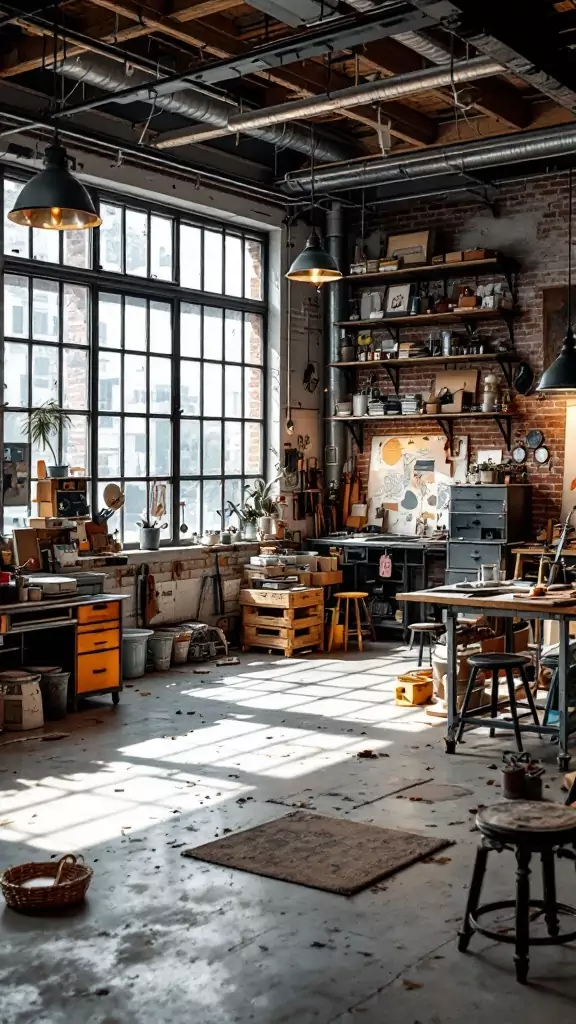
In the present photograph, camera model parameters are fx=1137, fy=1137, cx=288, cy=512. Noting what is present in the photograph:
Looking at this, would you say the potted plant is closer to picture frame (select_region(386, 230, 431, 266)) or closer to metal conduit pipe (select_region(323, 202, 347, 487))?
metal conduit pipe (select_region(323, 202, 347, 487))

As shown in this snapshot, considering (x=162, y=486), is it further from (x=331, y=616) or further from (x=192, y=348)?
(x=331, y=616)

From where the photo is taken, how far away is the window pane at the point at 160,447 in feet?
34.0

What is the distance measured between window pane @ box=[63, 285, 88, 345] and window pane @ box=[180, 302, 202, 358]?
1.30 metres

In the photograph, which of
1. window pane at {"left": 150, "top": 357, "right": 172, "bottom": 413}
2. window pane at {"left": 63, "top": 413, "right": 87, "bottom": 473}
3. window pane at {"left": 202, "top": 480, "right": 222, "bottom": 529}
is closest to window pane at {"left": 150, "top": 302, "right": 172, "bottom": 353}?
window pane at {"left": 150, "top": 357, "right": 172, "bottom": 413}

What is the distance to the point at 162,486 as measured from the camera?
10445mm

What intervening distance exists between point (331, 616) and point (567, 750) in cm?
439

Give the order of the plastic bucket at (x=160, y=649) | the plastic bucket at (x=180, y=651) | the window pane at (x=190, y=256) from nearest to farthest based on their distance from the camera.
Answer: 1. the plastic bucket at (x=160, y=649)
2. the plastic bucket at (x=180, y=651)
3. the window pane at (x=190, y=256)

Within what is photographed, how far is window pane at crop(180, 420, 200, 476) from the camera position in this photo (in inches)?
422

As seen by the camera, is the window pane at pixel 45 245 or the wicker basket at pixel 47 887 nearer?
the wicker basket at pixel 47 887

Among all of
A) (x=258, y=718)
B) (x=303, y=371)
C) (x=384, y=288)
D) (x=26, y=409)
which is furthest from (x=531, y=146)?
(x=258, y=718)

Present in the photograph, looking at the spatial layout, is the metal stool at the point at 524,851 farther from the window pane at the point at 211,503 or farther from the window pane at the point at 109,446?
the window pane at the point at 211,503

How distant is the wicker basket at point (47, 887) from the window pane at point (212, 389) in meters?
6.84

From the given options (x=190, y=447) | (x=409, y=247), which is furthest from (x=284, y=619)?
(x=409, y=247)

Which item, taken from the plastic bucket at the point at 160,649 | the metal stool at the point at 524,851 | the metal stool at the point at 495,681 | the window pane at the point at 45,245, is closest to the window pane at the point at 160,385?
the window pane at the point at 45,245
